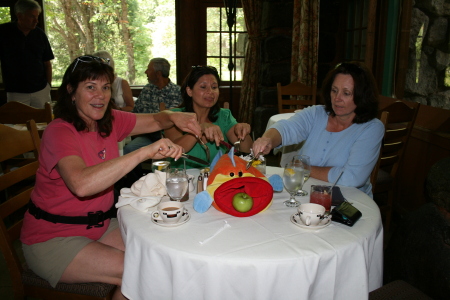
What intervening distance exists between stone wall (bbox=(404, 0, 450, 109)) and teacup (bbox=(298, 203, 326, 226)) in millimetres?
2006

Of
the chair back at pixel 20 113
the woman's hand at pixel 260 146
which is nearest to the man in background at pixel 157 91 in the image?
the chair back at pixel 20 113

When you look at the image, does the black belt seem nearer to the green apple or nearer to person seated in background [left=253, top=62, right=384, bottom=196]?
the green apple

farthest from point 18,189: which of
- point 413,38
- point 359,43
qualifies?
point 359,43

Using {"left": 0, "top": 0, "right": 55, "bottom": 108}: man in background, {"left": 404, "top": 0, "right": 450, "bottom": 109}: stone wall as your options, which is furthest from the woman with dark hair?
{"left": 0, "top": 0, "right": 55, "bottom": 108}: man in background

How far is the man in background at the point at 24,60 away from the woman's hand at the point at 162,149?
393 centimetres

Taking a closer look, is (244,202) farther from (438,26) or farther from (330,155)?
(438,26)

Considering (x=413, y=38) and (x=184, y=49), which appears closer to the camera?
(x=413, y=38)

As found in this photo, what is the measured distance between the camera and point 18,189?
3.62 meters

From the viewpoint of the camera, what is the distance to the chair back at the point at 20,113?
3.16 m

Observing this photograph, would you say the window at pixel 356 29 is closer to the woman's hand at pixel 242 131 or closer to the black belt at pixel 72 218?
the woman's hand at pixel 242 131

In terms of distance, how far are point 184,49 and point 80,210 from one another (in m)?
4.82

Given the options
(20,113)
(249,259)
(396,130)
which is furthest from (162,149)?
(20,113)

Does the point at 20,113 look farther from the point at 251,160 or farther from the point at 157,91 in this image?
the point at 251,160

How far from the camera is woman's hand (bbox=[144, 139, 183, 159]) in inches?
60.9
